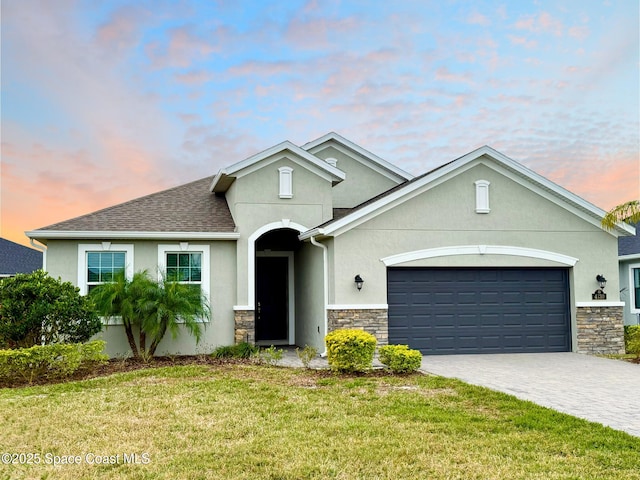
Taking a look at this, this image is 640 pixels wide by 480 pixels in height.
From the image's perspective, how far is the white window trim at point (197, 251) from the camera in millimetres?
15305

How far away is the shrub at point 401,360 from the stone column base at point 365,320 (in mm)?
2419

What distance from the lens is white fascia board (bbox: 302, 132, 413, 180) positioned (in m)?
18.7

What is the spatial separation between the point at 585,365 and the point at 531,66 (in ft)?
27.3

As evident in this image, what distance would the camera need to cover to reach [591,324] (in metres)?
15.5

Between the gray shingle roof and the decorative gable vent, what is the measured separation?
623 cm

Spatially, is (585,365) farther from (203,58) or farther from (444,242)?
(203,58)

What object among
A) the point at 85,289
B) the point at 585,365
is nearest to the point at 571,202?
the point at 585,365

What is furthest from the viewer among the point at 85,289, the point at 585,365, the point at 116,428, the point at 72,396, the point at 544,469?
the point at 85,289

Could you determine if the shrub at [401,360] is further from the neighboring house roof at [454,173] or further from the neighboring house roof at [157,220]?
the neighboring house roof at [157,220]

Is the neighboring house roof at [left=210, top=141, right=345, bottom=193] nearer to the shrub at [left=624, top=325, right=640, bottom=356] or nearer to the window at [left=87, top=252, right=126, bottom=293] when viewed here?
the window at [left=87, top=252, right=126, bottom=293]

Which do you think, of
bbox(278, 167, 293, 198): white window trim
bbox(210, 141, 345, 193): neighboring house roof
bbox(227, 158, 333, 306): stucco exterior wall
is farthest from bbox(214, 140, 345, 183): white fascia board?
bbox(278, 167, 293, 198): white window trim

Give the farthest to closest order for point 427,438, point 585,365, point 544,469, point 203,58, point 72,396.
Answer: point 203,58, point 585,365, point 72,396, point 427,438, point 544,469

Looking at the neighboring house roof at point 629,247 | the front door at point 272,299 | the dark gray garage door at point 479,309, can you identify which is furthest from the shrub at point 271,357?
the neighboring house roof at point 629,247

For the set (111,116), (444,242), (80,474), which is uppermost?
(111,116)
